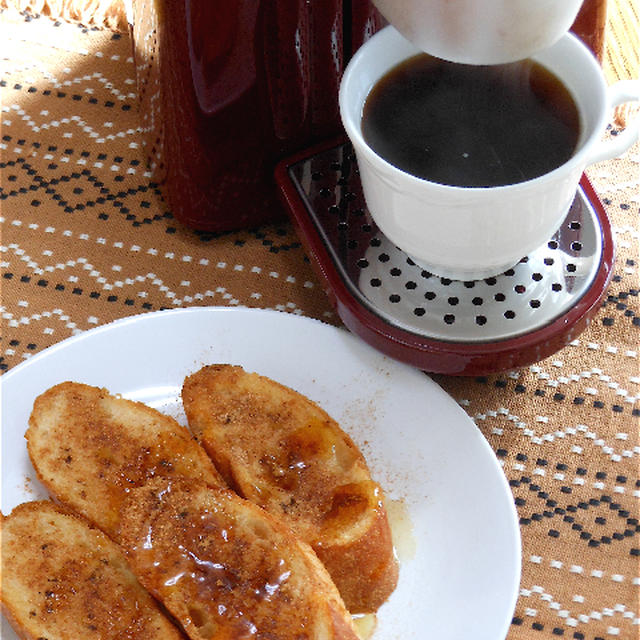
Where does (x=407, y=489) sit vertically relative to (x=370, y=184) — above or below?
below

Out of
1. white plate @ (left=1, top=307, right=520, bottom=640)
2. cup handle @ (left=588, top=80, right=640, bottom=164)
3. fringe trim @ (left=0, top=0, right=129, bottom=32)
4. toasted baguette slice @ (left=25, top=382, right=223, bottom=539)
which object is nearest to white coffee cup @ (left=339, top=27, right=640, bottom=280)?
cup handle @ (left=588, top=80, right=640, bottom=164)

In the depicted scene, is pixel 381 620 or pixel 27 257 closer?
pixel 381 620

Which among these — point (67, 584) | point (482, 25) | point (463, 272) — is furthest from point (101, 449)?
point (482, 25)

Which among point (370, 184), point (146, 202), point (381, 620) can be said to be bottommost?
point (381, 620)

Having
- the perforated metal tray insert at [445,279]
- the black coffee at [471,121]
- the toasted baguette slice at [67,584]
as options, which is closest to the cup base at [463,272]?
the perforated metal tray insert at [445,279]

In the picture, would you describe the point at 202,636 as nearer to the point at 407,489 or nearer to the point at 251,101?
the point at 407,489

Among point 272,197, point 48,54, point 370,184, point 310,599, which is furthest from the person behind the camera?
point 48,54

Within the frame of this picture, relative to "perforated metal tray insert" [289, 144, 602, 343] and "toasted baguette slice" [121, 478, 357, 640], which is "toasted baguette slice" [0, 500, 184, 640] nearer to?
"toasted baguette slice" [121, 478, 357, 640]

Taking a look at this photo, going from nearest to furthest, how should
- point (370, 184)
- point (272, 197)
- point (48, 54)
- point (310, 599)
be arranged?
point (310, 599), point (370, 184), point (272, 197), point (48, 54)

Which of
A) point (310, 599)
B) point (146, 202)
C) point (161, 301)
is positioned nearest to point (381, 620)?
point (310, 599)
